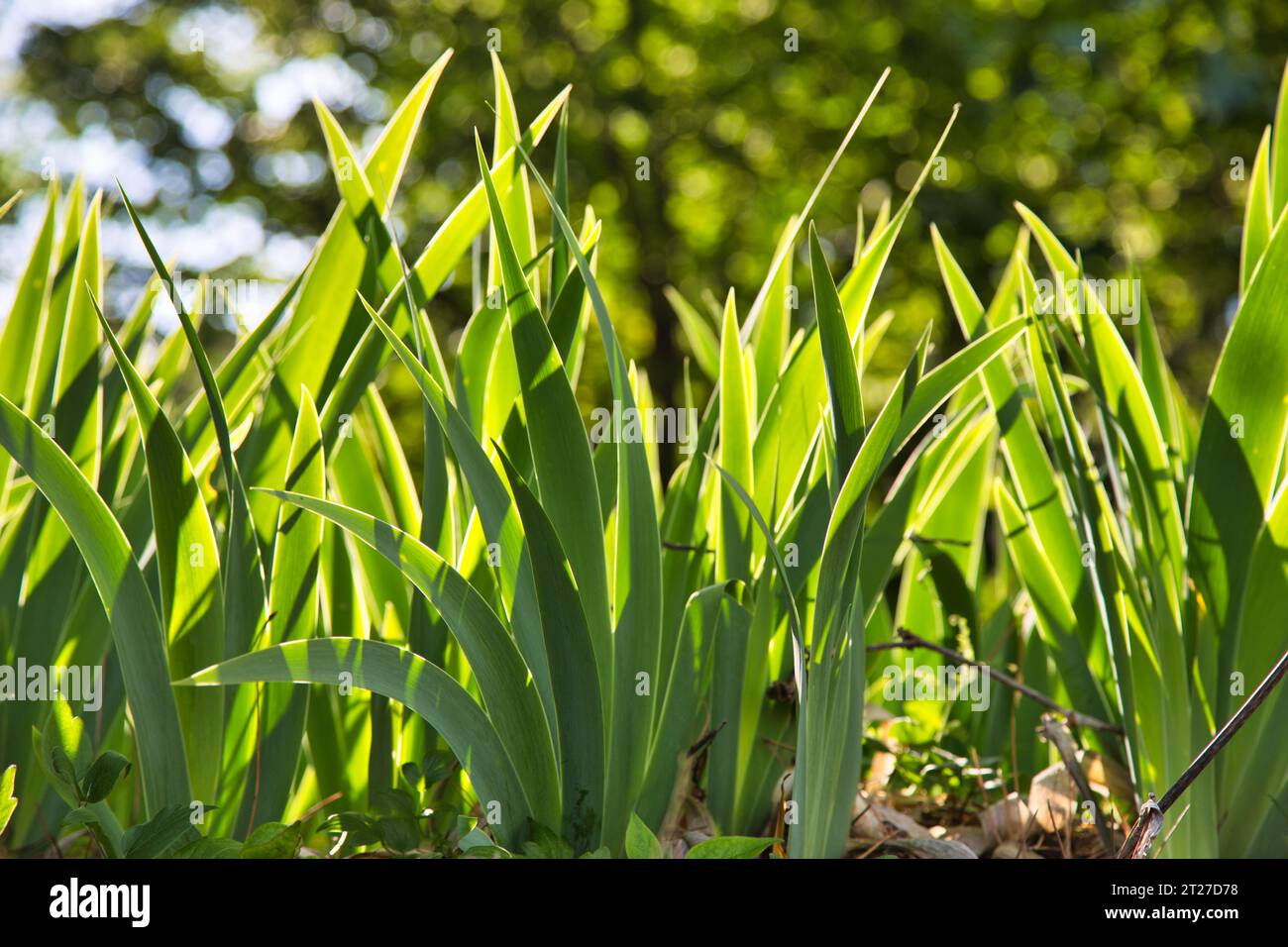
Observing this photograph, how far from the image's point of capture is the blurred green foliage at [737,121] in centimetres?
594

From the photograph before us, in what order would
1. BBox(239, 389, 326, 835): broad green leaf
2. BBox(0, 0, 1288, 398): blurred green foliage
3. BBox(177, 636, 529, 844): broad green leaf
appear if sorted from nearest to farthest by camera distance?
BBox(177, 636, 529, 844): broad green leaf
BBox(239, 389, 326, 835): broad green leaf
BBox(0, 0, 1288, 398): blurred green foliage

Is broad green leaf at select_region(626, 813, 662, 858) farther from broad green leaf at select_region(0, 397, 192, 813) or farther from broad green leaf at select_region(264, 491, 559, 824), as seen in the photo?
broad green leaf at select_region(0, 397, 192, 813)

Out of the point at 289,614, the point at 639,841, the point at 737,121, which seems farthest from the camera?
the point at 737,121

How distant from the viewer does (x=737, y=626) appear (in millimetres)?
861

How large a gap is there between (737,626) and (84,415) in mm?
655

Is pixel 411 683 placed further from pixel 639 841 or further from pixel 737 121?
pixel 737 121

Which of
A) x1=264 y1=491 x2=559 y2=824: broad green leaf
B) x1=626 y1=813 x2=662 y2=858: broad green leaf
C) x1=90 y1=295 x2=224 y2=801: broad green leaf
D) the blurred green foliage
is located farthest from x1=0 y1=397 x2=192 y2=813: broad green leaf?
the blurred green foliage

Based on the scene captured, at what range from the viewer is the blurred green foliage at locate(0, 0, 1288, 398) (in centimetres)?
594

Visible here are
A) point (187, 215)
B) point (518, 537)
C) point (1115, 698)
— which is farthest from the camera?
point (187, 215)

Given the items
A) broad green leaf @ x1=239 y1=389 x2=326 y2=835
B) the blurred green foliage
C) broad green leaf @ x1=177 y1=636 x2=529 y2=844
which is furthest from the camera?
the blurred green foliage

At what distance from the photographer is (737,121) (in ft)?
23.4

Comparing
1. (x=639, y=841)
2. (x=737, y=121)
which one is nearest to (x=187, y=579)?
(x=639, y=841)
